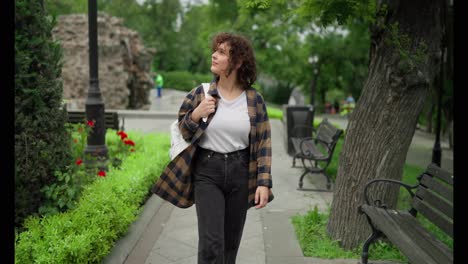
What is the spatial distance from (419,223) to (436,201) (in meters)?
0.25

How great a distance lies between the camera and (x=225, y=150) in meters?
3.16

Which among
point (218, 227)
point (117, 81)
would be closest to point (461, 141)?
point (218, 227)

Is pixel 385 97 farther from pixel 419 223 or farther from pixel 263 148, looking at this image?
pixel 263 148

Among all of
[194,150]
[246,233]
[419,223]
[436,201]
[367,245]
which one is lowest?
[246,233]

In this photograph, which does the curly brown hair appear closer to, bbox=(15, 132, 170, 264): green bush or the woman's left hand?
the woman's left hand

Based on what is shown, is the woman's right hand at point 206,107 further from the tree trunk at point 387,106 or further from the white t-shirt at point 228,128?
the tree trunk at point 387,106

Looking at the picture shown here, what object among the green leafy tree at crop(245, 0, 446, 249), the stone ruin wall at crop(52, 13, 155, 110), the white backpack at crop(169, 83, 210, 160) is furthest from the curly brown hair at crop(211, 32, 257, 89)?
the stone ruin wall at crop(52, 13, 155, 110)

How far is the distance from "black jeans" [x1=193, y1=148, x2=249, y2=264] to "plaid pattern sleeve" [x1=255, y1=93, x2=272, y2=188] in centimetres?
9

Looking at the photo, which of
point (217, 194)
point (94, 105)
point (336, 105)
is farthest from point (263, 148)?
point (336, 105)

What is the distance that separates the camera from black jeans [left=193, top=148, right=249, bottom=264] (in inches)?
123

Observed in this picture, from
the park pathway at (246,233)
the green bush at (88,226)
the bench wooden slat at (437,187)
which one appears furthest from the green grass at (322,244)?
the green bush at (88,226)

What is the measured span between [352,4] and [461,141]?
9.64 feet

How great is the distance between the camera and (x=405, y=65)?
4.27m

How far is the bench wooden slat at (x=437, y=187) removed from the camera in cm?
360
